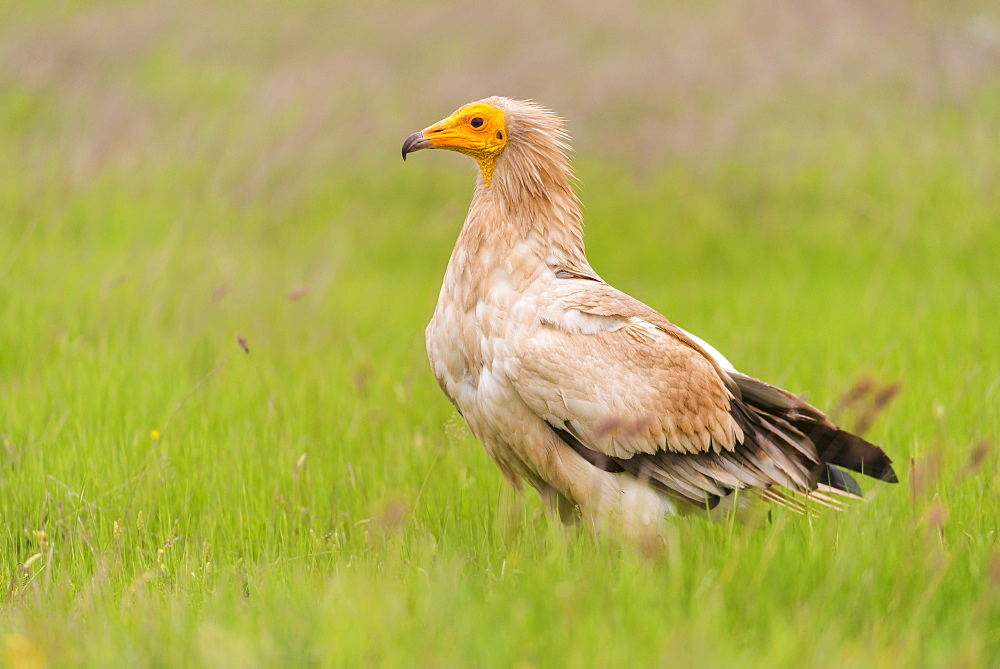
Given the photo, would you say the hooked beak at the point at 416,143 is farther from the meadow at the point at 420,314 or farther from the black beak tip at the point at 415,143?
the meadow at the point at 420,314

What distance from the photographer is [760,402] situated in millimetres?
3850

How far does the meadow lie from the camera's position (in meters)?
2.67

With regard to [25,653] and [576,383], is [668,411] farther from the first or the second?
[25,653]

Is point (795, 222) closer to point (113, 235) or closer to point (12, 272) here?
point (113, 235)

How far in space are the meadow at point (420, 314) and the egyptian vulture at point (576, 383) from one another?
0.76 ft

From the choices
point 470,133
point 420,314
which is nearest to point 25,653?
point 470,133

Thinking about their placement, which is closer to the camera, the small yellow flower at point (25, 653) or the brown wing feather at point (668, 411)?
the small yellow flower at point (25, 653)

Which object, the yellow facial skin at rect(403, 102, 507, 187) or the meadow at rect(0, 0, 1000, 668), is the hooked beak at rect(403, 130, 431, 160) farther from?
the meadow at rect(0, 0, 1000, 668)

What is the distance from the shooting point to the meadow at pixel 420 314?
2.67m

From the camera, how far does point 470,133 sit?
385cm

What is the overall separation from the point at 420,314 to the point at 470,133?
3770 millimetres

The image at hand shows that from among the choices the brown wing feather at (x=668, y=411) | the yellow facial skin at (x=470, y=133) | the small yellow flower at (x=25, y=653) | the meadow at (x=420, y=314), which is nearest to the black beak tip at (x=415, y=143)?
the yellow facial skin at (x=470, y=133)

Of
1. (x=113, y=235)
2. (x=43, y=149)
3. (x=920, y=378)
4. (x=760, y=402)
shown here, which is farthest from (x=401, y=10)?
(x=760, y=402)

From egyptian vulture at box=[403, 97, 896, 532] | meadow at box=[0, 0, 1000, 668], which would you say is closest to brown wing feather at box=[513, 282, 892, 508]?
egyptian vulture at box=[403, 97, 896, 532]
